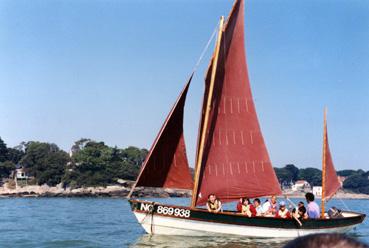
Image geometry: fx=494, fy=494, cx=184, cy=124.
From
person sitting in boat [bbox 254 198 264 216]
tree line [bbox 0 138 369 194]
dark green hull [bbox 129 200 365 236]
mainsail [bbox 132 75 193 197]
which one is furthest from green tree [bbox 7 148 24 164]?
person sitting in boat [bbox 254 198 264 216]

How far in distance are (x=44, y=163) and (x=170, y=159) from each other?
10086cm

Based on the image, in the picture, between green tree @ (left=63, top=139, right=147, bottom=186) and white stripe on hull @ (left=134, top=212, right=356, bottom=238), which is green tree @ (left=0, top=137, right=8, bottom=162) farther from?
white stripe on hull @ (left=134, top=212, right=356, bottom=238)

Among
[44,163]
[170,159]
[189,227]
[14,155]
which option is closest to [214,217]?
[189,227]

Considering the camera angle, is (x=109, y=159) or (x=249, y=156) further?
(x=109, y=159)

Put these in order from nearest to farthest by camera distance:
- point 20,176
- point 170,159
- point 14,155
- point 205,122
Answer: point 205,122 < point 170,159 < point 20,176 < point 14,155

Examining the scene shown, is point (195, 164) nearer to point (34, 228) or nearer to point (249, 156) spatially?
point (249, 156)

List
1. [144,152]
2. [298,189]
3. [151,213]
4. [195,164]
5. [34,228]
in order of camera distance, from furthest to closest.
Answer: [298,189], [144,152], [34,228], [195,164], [151,213]

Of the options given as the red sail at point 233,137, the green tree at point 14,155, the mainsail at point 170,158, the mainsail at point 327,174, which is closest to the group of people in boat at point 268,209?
the red sail at point 233,137

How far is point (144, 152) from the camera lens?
13212 centimetres

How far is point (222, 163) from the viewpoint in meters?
20.8

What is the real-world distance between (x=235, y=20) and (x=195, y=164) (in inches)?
254

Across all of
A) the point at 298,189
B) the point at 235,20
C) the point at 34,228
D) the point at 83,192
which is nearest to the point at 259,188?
the point at 235,20

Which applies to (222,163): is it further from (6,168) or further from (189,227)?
(6,168)

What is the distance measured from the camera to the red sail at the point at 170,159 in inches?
778
